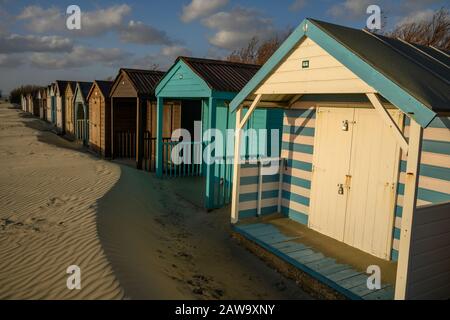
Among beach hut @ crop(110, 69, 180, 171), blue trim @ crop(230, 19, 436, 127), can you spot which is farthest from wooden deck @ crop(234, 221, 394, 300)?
beach hut @ crop(110, 69, 180, 171)

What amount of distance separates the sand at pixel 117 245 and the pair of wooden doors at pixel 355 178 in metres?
1.58

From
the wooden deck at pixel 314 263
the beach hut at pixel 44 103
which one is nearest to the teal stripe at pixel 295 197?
the wooden deck at pixel 314 263

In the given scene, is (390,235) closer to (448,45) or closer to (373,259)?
(373,259)

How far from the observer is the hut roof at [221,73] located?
949 cm

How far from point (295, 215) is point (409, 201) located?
390cm

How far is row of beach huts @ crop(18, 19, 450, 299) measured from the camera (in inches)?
168

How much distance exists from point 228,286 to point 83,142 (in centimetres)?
1936

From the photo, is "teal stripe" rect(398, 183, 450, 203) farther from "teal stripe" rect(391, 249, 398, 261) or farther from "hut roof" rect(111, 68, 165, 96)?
"hut roof" rect(111, 68, 165, 96)

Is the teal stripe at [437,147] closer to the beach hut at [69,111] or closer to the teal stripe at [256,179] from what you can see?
the teal stripe at [256,179]

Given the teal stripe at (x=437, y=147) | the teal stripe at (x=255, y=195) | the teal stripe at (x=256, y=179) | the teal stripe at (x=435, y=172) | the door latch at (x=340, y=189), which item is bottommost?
the teal stripe at (x=255, y=195)

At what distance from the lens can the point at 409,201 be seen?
408 cm

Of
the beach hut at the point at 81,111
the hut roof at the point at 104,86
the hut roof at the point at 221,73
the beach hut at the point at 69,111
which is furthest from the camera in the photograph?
the beach hut at the point at 69,111

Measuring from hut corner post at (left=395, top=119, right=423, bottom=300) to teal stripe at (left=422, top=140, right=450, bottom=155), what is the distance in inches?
59.7
